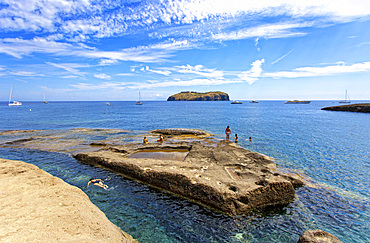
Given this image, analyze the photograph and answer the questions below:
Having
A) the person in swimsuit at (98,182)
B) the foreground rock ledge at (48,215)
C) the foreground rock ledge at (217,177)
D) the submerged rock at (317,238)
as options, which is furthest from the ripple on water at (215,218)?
the foreground rock ledge at (48,215)

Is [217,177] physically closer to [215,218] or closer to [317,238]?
[215,218]

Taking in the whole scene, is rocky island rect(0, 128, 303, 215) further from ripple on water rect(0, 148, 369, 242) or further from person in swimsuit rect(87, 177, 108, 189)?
person in swimsuit rect(87, 177, 108, 189)

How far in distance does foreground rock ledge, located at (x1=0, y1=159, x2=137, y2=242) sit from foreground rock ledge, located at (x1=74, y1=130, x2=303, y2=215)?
5.74m

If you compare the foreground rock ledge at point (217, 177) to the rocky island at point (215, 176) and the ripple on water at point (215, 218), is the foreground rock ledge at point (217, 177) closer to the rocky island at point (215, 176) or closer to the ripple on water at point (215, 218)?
the rocky island at point (215, 176)

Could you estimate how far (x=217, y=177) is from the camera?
51.6 ft

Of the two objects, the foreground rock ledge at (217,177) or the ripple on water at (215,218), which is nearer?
the ripple on water at (215,218)

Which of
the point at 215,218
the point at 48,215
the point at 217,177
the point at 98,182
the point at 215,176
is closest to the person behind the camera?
the point at 48,215

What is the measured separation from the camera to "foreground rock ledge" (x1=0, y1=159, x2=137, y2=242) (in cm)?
805

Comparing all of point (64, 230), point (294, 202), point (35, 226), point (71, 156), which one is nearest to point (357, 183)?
point (294, 202)

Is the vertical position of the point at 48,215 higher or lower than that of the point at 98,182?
higher

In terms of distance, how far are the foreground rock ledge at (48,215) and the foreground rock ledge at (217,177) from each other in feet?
18.8

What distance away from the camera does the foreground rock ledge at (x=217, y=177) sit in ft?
→ 43.9

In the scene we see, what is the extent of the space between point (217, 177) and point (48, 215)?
1128cm

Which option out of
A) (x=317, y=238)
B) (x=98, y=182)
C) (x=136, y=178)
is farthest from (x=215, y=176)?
(x=98, y=182)
